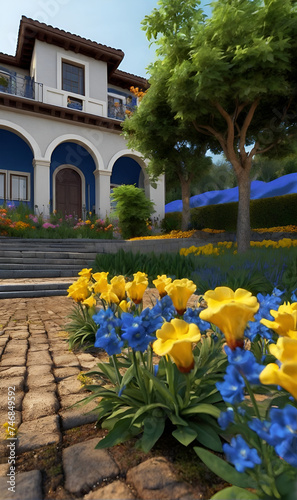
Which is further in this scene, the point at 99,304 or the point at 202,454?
the point at 99,304

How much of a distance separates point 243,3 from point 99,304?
6.65 metres

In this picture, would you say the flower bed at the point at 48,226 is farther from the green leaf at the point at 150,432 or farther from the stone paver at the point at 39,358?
the green leaf at the point at 150,432

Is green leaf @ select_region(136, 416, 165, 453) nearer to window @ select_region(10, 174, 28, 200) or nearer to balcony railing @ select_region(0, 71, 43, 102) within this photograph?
window @ select_region(10, 174, 28, 200)

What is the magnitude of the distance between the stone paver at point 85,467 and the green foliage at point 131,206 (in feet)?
34.5

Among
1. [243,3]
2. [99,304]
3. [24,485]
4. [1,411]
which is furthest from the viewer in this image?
[243,3]

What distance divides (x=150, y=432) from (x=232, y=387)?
53cm

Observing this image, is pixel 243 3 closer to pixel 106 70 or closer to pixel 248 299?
pixel 248 299

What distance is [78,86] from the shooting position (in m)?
14.1

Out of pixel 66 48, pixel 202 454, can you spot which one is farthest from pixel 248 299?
pixel 66 48

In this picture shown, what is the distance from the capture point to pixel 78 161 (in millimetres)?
14758

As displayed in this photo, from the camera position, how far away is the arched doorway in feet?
46.4

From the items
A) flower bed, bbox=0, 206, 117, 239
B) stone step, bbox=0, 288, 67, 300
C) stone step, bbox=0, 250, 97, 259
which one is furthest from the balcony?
stone step, bbox=0, 288, 67, 300

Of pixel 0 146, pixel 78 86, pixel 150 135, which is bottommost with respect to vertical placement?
pixel 150 135

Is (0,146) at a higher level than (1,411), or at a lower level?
higher
